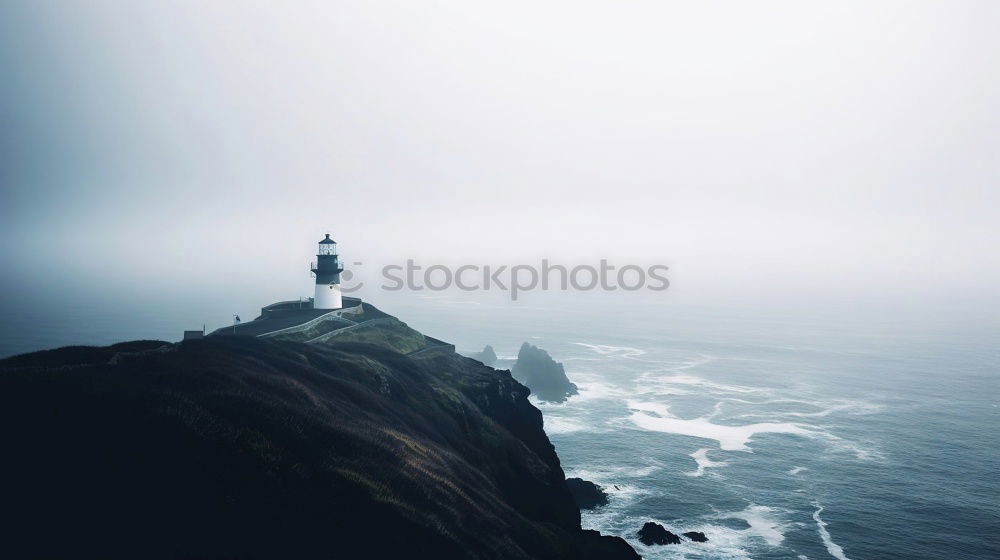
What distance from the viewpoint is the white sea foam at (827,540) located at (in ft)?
120

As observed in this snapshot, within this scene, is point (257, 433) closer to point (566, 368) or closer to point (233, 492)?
point (233, 492)

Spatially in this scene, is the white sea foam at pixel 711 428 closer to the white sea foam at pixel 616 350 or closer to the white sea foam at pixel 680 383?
the white sea foam at pixel 680 383

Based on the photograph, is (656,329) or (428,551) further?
(656,329)

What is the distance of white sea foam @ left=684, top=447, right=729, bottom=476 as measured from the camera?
52338 mm

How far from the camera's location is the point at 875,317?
7239 inches

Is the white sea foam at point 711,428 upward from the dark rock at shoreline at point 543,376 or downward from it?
downward

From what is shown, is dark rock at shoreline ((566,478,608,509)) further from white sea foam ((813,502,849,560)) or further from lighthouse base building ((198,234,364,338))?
lighthouse base building ((198,234,364,338))

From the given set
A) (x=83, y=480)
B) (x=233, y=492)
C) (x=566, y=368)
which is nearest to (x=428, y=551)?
(x=233, y=492)

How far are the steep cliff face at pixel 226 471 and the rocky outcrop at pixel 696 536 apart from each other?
1293 centimetres

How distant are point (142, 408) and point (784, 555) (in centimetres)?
4011

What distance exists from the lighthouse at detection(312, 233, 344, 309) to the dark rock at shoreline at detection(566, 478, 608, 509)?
3345 centimetres

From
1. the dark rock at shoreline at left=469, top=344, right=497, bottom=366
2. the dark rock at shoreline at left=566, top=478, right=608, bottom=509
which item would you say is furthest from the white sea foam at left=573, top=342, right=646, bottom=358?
the dark rock at shoreline at left=566, top=478, right=608, bottom=509

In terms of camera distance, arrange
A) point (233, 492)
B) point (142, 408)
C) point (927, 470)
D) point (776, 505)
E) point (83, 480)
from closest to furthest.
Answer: point (83, 480) < point (233, 492) < point (142, 408) < point (776, 505) < point (927, 470)

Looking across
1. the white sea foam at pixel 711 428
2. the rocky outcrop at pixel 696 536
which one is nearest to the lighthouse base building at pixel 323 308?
the rocky outcrop at pixel 696 536
